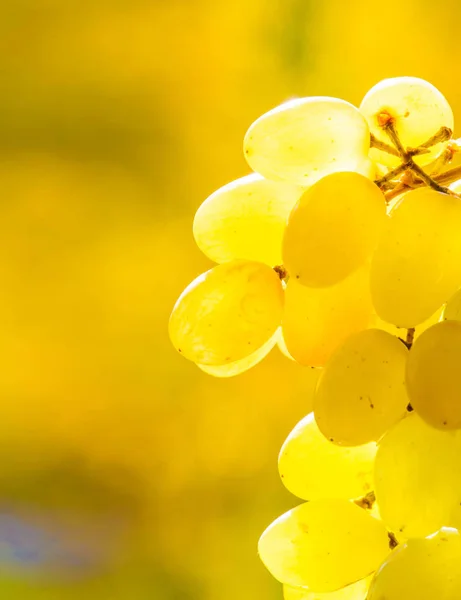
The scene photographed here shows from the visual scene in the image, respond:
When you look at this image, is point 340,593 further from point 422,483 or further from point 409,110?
point 409,110

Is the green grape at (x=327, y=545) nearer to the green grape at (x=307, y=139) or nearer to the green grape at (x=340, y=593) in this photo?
the green grape at (x=340, y=593)

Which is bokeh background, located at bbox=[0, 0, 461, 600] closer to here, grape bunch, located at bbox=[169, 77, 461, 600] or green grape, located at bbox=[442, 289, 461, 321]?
grape bunch, located at bbox=[169, 77, 461, 600]

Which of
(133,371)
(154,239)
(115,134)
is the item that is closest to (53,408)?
(133,371)

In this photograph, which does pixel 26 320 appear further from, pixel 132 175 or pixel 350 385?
pixel 350 385

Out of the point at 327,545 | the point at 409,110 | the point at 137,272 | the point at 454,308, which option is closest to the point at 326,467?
the point at 327,545

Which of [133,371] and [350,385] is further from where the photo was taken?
[133,371]

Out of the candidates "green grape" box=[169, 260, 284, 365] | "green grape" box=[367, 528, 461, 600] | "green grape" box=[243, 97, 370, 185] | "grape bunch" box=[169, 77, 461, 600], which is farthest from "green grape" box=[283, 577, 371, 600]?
"green grape" box=[243, 97, 370, 185]
